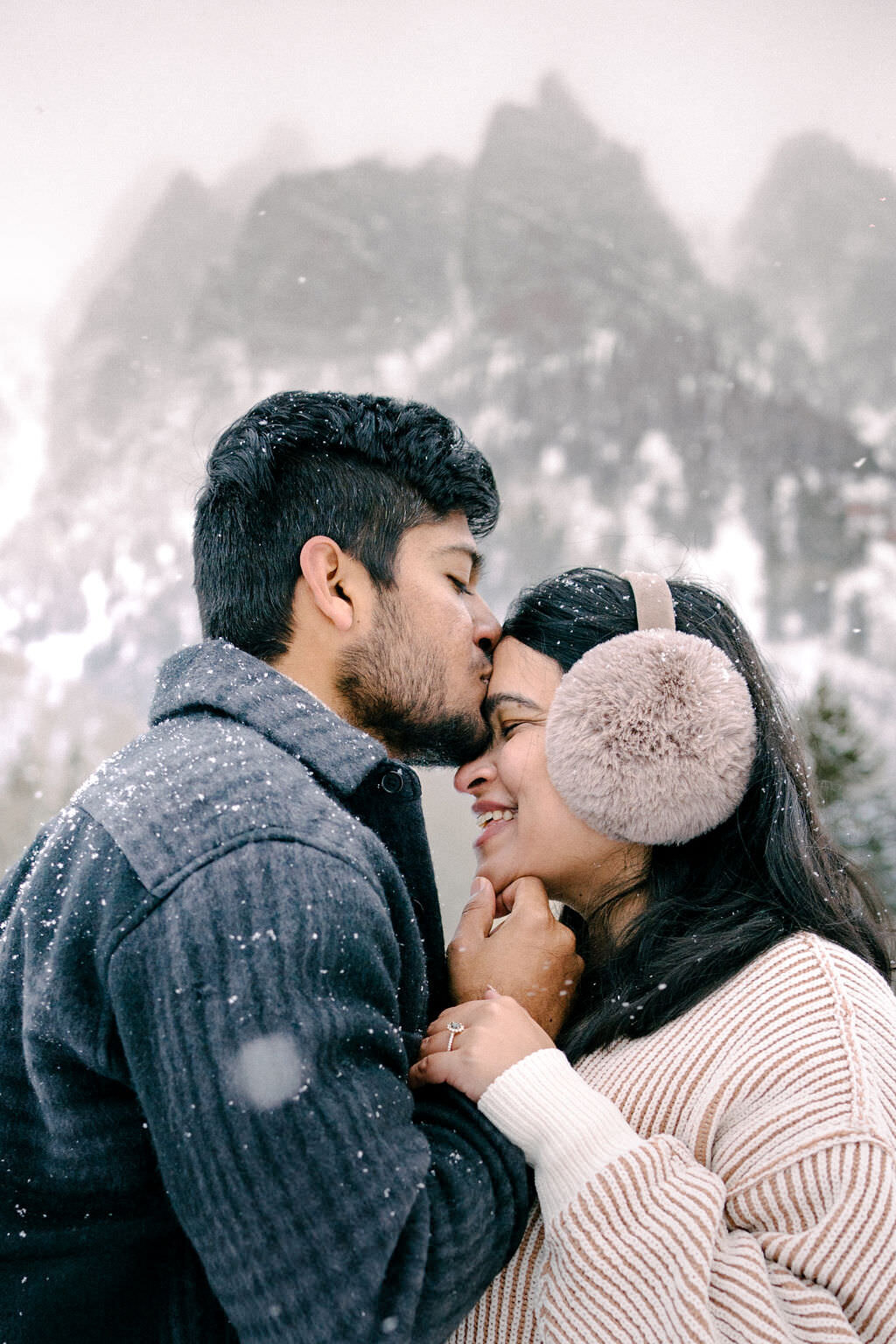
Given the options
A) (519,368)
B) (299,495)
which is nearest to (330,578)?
(299,495)

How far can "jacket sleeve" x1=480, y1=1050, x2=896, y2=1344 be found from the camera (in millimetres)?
1080

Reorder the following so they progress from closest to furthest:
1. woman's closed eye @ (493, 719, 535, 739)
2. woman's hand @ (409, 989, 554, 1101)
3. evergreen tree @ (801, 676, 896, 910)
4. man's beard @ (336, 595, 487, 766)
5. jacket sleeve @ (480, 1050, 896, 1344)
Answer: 1. jacket sleeve @ (480, 1050, 896, 1344)
2. woman's hand @ (409, 989, 554, 1101)
3. man's beard @ (336, 595, 487, 766)
4. woman's closed eye @ (493, 719, 535, 739)
5. evergreen tree @ (801, 676, 896, 910)

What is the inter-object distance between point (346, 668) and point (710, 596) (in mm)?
721

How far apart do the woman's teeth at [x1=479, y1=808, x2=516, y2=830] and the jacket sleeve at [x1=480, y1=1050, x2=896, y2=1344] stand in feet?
2.14

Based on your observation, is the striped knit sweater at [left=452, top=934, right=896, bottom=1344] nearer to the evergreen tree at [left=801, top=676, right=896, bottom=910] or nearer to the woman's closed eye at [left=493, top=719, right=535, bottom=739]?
the woman's closed eye at [left=493, top=719, right=535, bottom=739]

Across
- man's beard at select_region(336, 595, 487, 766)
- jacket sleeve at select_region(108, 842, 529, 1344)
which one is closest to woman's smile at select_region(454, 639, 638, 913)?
man's beard at select_region(336, 595, 487, 766)

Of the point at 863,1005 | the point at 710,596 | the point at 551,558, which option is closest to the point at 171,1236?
the point at 863,1005

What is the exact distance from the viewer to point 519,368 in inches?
321

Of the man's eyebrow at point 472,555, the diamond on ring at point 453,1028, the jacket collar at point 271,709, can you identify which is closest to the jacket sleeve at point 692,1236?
the diamond on ring at point 453,1028

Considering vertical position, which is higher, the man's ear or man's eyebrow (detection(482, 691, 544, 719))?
the man's ear

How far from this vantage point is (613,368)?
825cm

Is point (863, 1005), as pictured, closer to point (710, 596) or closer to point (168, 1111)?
point (710, 596)

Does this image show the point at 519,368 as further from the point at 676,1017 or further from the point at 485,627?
the point at 676,1017

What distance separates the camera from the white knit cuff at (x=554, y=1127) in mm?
1164
